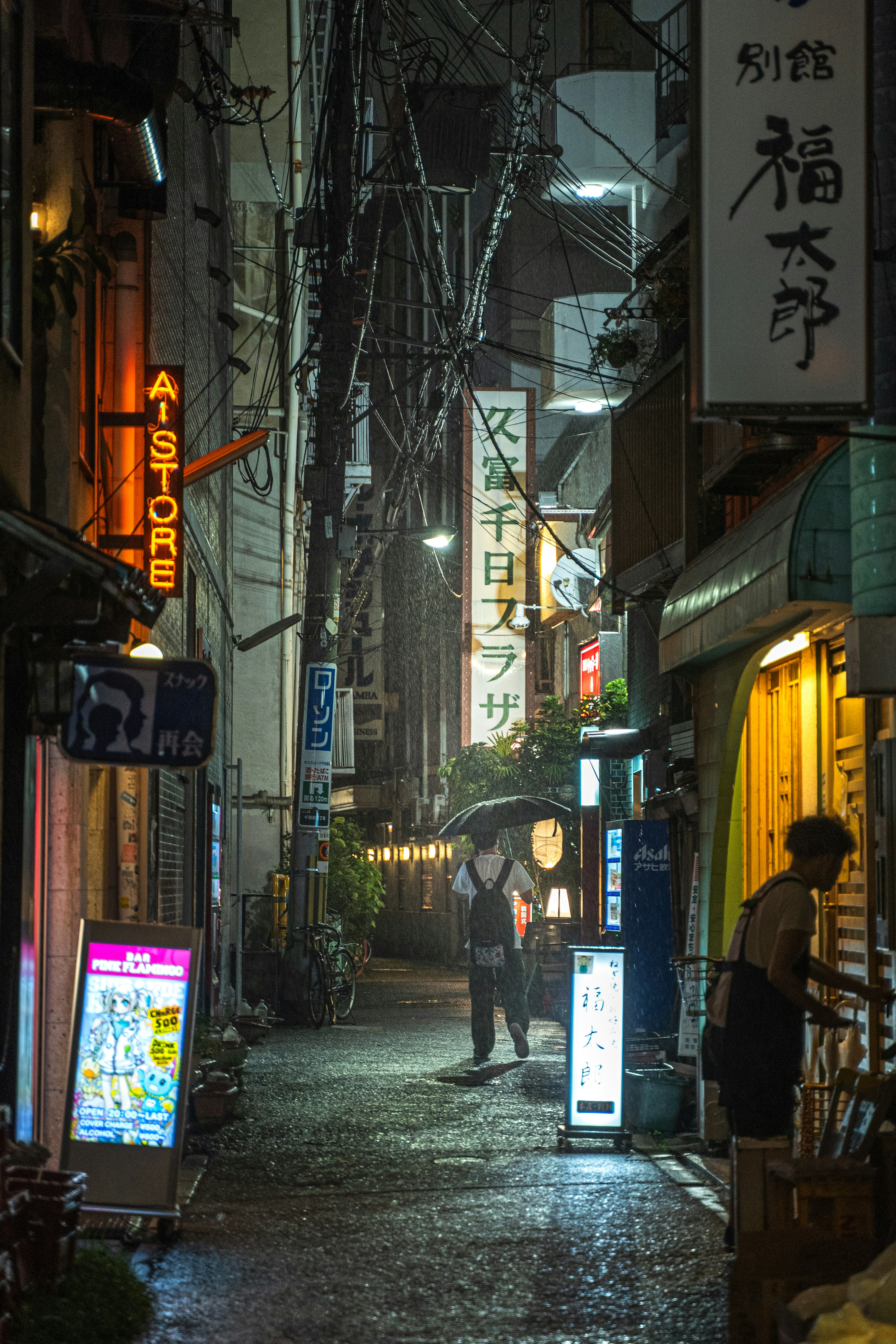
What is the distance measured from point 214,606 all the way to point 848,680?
1475cm

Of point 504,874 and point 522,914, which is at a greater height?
point 504,874

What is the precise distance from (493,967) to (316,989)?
495cm

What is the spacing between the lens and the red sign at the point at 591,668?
82.6 feet

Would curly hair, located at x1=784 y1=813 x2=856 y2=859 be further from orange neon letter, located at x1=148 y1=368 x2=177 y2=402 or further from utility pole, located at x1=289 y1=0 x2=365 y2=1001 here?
utility pole, located at x1=289 y1=0 x2=365 y2=1001

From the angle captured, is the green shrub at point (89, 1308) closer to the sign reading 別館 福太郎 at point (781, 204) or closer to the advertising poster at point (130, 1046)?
the advertising poster at point (130, 1046)

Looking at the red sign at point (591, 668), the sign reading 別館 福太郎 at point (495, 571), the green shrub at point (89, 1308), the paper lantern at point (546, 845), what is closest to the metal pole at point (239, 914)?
the red sign at point (591, 668)

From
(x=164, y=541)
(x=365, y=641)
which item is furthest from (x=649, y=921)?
(x=365, y=641)

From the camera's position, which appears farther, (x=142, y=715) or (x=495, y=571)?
(x=495, y=571)

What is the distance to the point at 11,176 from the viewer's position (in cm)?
680

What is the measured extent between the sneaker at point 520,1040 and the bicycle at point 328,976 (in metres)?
4.63

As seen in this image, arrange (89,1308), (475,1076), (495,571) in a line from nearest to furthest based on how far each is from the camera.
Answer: (89,1308) → (475,1076) → (495,571)

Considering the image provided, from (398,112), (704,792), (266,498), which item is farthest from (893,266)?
(266,498)

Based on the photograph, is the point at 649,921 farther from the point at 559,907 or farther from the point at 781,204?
the point at 559,907

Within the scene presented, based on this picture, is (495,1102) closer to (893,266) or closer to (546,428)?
(893,266)
